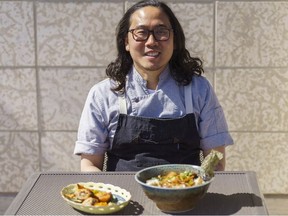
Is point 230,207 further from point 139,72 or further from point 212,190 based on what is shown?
point 139,72

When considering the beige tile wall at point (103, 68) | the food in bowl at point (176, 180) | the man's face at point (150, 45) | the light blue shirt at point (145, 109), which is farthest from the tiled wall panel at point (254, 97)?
the food in bowl at point (176, 180)

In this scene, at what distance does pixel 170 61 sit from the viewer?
243cm

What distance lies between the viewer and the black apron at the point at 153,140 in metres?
2.21

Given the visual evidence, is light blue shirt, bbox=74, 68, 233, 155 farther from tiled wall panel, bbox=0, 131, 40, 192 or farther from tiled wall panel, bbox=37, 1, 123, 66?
tiled wall panel, bbox=0, 131, 40, 192

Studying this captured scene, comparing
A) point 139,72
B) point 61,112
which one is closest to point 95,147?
point 139,72

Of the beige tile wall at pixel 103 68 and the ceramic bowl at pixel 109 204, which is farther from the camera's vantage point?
the beige tile wall at pixel 103 68

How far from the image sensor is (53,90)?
3283 mm

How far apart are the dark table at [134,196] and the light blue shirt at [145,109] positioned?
32 centimetres

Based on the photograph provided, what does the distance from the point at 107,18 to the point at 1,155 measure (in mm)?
1054

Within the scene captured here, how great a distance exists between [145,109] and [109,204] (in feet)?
2.27

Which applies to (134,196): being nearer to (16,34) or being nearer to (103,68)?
(103,68)

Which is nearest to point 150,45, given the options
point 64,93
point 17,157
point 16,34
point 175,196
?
point 175,196

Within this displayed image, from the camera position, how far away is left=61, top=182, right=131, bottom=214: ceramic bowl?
1.60 meters

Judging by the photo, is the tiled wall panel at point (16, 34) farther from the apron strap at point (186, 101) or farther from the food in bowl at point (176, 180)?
the food in bowl at point (176, 180)
